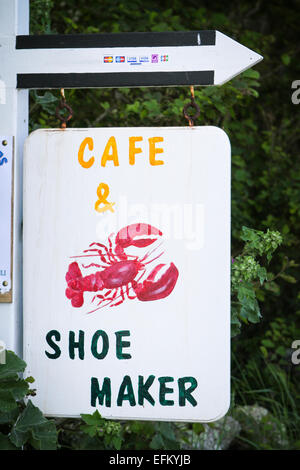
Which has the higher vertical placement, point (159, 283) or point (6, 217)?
point (6, 217)

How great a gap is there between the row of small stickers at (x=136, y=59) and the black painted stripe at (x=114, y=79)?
37 millimetres

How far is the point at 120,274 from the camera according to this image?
1656mm

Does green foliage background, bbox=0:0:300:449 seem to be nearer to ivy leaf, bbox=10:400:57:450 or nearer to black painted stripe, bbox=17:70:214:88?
black painted stripe, bbox=17:70:214:88

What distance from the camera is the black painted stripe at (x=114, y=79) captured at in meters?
1.66

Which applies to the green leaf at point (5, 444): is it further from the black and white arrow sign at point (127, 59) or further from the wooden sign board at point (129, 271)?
the black and white arrow sign at point (127, 59)

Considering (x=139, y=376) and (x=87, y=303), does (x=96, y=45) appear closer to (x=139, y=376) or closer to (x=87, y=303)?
(x=87, y=303)

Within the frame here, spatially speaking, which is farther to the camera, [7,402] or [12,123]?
[12,123]

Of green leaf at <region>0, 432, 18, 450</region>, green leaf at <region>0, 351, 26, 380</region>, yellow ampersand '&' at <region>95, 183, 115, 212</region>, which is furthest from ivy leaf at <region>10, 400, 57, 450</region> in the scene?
yellow ampersand '&' at <region>95, 183, 115, 212</region>

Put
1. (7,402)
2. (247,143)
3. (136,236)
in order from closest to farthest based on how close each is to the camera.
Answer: (7,402), (136,236), (247,143)

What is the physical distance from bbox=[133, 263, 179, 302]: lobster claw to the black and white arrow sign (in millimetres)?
597

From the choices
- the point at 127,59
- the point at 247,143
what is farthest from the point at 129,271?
the point at 247,143

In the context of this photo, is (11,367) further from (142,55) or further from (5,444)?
(142,55)

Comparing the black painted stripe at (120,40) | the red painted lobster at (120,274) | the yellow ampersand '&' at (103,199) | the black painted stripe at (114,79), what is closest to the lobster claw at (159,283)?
the red painted lobster at (120,274)

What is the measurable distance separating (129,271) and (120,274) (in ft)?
0.10
